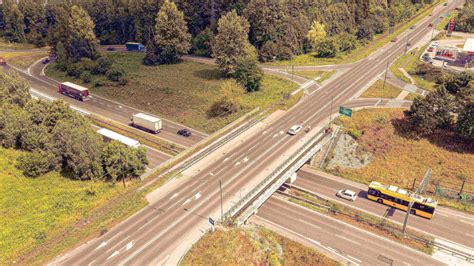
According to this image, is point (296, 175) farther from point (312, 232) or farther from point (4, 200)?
point (4, 200)

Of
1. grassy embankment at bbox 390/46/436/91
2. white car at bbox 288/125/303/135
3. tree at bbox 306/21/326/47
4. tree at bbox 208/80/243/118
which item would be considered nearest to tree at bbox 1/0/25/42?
tree at bbox 208/80/243/118

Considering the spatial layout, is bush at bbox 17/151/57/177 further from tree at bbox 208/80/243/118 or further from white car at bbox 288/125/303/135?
white car at bbox 288/125/303/135

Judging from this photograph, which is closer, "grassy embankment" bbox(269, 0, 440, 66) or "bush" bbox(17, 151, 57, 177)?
"bush" bbox(17, 151, 57, 177)

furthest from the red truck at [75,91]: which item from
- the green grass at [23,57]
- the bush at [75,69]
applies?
the green grass at [23,57]

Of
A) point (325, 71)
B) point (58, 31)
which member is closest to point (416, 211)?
point (325, 71)

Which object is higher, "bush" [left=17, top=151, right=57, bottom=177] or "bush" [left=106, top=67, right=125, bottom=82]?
"bush" [left=106, top=67, right=125, bottom=82]

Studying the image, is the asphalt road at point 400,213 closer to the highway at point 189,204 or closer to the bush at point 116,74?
the highway at point 189,204

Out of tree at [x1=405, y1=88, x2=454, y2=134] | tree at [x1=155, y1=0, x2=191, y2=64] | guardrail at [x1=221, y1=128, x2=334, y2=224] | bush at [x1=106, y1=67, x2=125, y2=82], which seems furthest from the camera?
tree at [x1=155, y1=0, x2=191, y2=64]
